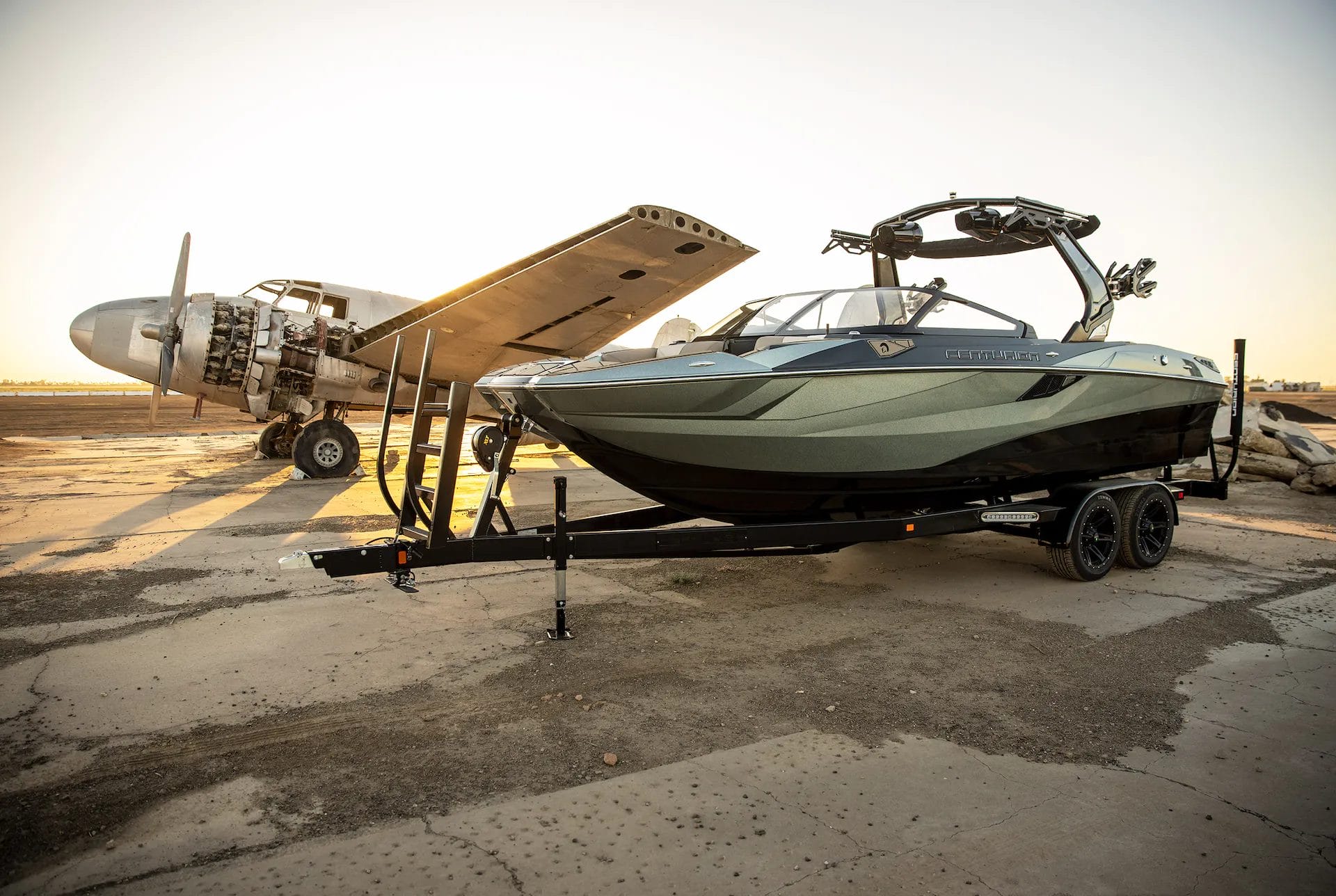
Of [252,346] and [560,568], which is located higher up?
[252,346]

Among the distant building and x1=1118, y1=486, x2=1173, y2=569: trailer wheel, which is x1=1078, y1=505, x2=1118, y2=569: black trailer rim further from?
the distant building

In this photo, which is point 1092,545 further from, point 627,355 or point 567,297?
point 567,297

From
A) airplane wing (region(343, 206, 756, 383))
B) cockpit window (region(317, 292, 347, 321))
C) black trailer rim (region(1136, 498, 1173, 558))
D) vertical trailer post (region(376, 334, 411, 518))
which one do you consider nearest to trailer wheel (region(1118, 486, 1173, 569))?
black trailer rim (region(1136, 498, 1173, 558))

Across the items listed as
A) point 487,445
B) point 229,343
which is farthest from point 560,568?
point 229,343

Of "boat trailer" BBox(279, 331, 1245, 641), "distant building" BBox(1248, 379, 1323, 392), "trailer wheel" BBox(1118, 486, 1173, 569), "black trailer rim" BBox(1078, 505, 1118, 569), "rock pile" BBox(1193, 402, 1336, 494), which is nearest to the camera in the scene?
"boat trailer" BBox(279, 331, 1245, 641)

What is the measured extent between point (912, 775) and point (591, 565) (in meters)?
3.83

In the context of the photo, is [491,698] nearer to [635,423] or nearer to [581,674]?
[581,674]

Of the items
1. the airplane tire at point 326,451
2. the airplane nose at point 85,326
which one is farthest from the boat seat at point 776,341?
the airplane nose at point 85,326

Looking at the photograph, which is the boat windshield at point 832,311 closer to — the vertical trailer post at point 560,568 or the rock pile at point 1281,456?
the vertical trailer post at point 560,568

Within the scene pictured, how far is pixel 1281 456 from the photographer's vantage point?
1112 centimetres

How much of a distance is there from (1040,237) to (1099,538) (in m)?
2.44

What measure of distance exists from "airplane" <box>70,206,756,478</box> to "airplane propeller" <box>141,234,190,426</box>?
0.02 metres

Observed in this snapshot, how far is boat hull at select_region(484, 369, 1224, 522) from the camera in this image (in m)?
4.53

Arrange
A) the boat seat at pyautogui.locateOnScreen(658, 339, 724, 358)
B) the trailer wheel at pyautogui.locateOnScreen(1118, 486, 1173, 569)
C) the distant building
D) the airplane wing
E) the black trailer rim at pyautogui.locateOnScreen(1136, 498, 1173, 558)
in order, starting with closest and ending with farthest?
the boat seat at pyautogui.locateOnScreen(658, 339, 724, 358)
the trailer wheel at pyautogui.locateOnScreen(1118, 486, 1173, 569)
the black trailer rim at pyautogui.locateOnScreen(1136, 498, 1173, 558)
the airplane wing
the distant building
